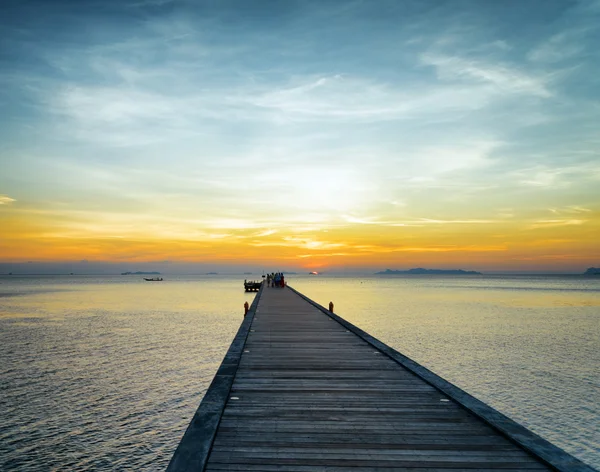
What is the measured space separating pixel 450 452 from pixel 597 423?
1048 cm

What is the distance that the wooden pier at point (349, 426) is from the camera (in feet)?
15.5

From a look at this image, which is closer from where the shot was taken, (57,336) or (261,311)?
(261,311)

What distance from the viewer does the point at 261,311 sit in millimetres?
22312

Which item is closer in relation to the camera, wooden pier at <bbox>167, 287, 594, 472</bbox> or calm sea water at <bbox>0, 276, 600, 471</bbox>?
wooden pier at <bbox>167, 287, 594, 472</bbox>

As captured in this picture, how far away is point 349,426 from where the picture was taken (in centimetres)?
580

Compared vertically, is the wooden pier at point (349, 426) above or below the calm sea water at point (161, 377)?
above

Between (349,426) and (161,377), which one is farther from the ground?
(349,426)

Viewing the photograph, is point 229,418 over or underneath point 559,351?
over

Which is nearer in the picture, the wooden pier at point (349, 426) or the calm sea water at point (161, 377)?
the wooden pier at point (349, 426)

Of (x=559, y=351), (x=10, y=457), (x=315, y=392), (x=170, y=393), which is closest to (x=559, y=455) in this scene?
(x=315, y=392)

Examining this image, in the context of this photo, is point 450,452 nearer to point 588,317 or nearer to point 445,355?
point 445,355

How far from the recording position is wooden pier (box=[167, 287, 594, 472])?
473 cm

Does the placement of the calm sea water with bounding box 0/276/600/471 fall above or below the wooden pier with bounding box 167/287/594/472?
below

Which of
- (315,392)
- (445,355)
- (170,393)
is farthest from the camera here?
(445,355)
